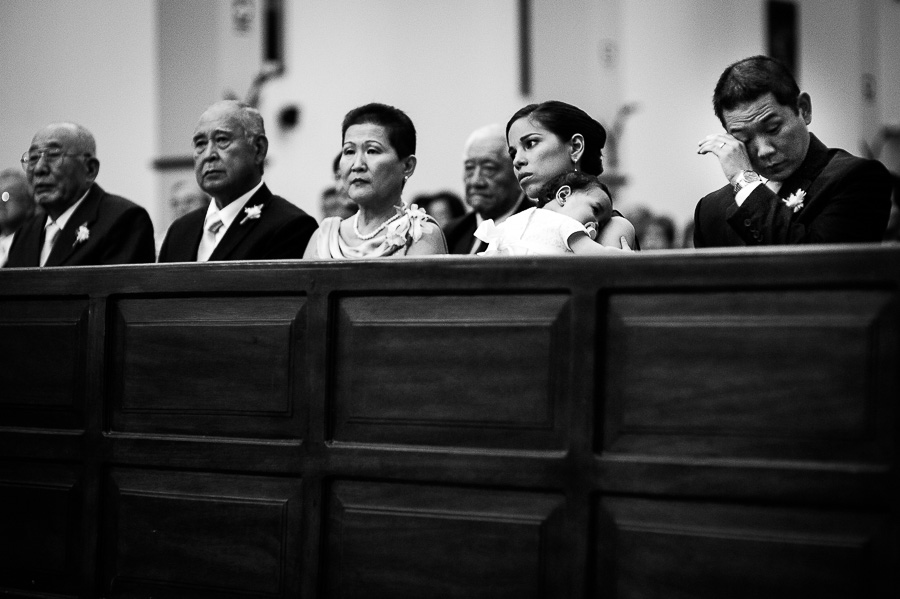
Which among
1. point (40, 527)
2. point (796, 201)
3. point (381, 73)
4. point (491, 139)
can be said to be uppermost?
point (381, 73)

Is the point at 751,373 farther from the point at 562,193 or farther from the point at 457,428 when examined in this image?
the point at 562,193

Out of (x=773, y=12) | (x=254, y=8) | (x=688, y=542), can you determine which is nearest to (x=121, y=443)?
(x=688, y=542)

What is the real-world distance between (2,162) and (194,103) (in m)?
1.36

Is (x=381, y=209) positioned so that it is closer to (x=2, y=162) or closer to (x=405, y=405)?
(x=405, y=405)

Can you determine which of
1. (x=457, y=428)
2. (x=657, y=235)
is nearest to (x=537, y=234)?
(x=457, y=428)

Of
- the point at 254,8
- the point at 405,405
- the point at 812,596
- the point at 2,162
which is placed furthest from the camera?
the point at 254,8

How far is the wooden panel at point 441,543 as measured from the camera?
8.08ft

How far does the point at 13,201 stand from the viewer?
5480mm

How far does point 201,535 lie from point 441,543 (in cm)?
67

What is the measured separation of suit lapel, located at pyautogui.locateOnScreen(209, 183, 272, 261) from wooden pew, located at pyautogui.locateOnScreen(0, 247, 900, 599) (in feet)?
2.15

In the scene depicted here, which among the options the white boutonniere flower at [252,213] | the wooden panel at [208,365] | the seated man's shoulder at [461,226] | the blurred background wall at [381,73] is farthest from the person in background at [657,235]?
the wooden panel at [208,365]

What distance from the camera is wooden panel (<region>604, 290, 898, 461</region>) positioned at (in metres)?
2.20

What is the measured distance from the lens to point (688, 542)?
7.61 ft

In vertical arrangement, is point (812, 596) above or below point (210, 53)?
below
